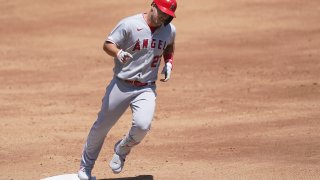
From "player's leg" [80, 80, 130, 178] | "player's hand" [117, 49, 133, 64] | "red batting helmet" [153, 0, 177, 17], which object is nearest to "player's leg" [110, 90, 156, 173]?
"player's leg" [80, 80, 130, 178]

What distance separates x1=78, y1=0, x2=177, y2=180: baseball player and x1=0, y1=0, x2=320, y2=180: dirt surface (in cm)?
118

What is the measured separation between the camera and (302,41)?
70.2ft

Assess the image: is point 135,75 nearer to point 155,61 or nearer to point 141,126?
point 155,61

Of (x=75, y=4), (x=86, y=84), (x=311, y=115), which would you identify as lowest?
(x=75, y=4)

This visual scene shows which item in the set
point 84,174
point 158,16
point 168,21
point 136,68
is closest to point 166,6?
point 158,16

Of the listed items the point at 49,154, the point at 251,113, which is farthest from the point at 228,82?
the point at 49,154

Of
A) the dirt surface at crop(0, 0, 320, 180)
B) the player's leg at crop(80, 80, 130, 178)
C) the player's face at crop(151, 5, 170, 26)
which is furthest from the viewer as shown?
the dirt surface at crop(0, 0, 320, 180)

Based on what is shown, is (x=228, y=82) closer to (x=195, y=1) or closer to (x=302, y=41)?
(x=302, y=41)

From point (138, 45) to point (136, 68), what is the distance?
0.26 m

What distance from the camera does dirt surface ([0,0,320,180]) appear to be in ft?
36.4

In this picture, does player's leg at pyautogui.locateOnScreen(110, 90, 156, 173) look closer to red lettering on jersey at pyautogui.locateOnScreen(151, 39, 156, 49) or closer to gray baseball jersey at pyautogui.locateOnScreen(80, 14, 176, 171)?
gray baseball jersey at pyautogui.locateOnScreen(80, 14, 176, 171)

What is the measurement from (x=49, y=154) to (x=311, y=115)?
4970mm

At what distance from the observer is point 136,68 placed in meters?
9.12

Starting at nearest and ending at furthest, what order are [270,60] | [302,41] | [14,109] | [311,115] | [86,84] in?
[311,115], [14,109], [86,84], [270,60], [302,41]
